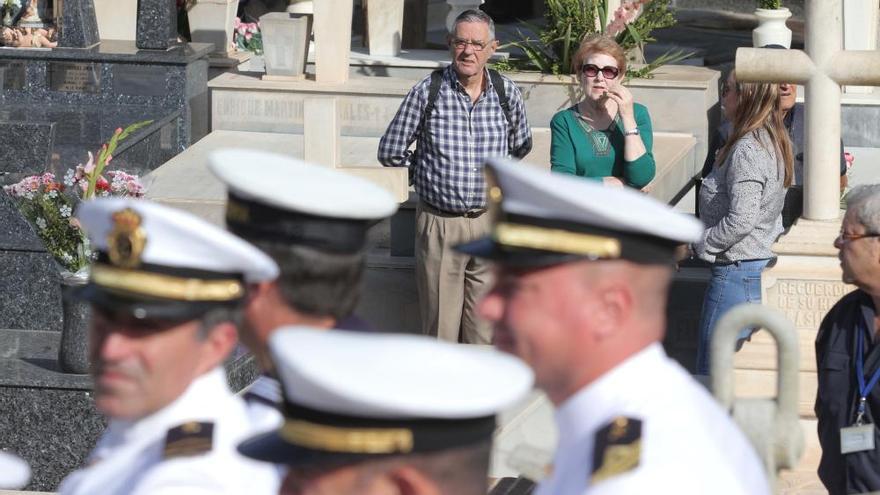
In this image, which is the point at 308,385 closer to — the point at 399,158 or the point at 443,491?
the point at 443,491

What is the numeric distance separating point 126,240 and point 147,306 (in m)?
0.17

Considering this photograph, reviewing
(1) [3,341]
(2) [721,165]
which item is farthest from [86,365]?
(2) [721,165]

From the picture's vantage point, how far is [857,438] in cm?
448

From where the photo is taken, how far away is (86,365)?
726cm

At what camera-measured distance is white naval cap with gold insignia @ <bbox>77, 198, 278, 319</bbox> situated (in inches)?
112

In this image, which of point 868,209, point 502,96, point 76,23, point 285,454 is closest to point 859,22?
point 502,96

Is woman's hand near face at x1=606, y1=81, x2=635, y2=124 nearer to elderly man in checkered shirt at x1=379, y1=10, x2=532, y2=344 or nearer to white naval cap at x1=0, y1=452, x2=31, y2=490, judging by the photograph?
elderly man in checkered shirt at x1=379, y1=10, x2=532, y2=344

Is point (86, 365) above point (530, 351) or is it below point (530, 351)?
below

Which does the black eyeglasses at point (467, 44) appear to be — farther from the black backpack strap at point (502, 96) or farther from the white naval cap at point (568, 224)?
the white naval cap at point (568, 224)

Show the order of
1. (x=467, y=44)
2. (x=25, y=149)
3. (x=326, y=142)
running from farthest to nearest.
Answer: (x=25, y=149), (x=326, y=142), (x=467, y=44)

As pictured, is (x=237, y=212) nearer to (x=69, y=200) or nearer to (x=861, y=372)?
(x=861, y=372)

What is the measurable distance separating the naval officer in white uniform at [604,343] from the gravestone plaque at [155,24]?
10018 millimetres

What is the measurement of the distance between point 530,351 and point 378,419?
1.52 feet

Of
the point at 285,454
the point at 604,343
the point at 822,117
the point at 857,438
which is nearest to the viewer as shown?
the point at 285,454
